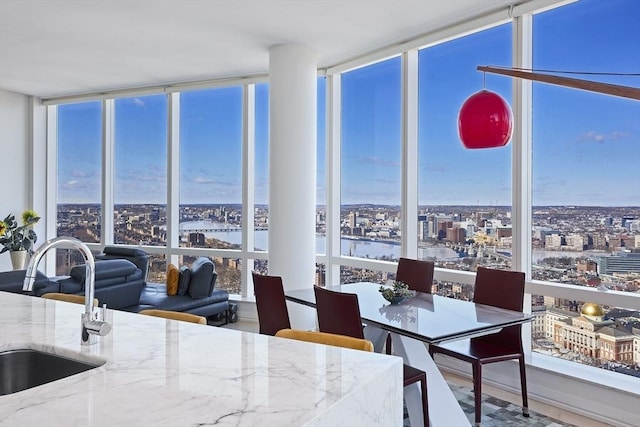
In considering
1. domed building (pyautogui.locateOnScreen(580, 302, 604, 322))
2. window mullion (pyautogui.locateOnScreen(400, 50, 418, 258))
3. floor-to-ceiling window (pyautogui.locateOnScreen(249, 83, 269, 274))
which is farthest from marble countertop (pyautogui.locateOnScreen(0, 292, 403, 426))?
floor-to-ceiling window (pyautogui.locateOnScreen(249, 83, 269, 274))

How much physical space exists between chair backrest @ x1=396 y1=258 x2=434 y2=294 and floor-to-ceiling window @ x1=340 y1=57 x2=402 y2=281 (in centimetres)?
67

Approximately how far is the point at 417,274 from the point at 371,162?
5.03ft

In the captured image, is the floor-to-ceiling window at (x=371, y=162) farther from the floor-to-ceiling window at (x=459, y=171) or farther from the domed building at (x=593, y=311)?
the domed building at (x=593, y=311)

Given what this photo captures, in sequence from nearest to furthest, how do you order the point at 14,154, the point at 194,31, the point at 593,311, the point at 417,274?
the point at 593,311, the point at 417,274, the point at 194,31, the point at 14,154

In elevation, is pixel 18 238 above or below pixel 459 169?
below

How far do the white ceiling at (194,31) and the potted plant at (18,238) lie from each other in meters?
1.99

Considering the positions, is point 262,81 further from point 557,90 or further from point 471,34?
point 557,90

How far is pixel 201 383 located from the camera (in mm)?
1251

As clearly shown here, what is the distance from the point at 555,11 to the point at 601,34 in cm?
41

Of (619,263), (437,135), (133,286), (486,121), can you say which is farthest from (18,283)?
(619,263)

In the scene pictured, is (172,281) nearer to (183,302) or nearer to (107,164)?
(183,302)

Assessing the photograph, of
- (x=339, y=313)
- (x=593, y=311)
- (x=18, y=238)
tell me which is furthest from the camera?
(x=18, y=238)

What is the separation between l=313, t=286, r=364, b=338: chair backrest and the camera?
267 centimetres

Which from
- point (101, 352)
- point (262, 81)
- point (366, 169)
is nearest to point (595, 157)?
point (366, 169)
